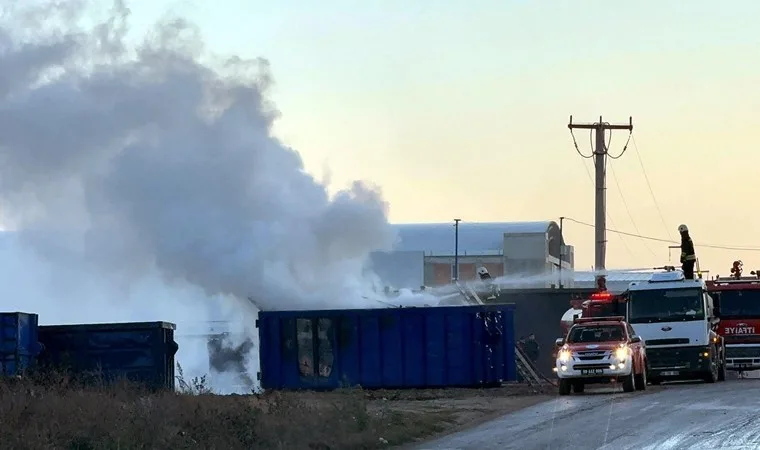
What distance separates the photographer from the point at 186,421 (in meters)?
18.6

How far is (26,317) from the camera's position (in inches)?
1134

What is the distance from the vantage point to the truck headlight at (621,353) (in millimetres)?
30469

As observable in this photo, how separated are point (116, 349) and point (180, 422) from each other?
1128 cm

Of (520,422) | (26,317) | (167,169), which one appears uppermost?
(167,169)

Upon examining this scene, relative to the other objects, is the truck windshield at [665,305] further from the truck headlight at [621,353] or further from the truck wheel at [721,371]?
the truck headlight at [621,353]

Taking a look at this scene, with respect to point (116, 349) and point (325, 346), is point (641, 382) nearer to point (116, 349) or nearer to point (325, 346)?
point (325, 346)

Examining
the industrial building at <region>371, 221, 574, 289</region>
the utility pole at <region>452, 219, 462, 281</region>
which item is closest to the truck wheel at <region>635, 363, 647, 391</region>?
the industrial building at <region>371, 221, 574, 289</region>

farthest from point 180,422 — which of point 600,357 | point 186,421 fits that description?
point 600,357

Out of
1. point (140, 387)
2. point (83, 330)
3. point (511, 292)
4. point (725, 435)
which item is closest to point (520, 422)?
point (725, 435)

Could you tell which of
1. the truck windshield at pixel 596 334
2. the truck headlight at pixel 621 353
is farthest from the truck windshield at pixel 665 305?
the truck headlight at pixel 621 353

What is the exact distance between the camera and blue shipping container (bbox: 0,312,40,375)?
27906 millimetres

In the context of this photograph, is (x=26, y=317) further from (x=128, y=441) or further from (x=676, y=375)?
(x=676, y=375)

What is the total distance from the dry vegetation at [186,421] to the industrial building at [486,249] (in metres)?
58.9

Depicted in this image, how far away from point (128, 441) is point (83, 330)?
1324 centimetres
